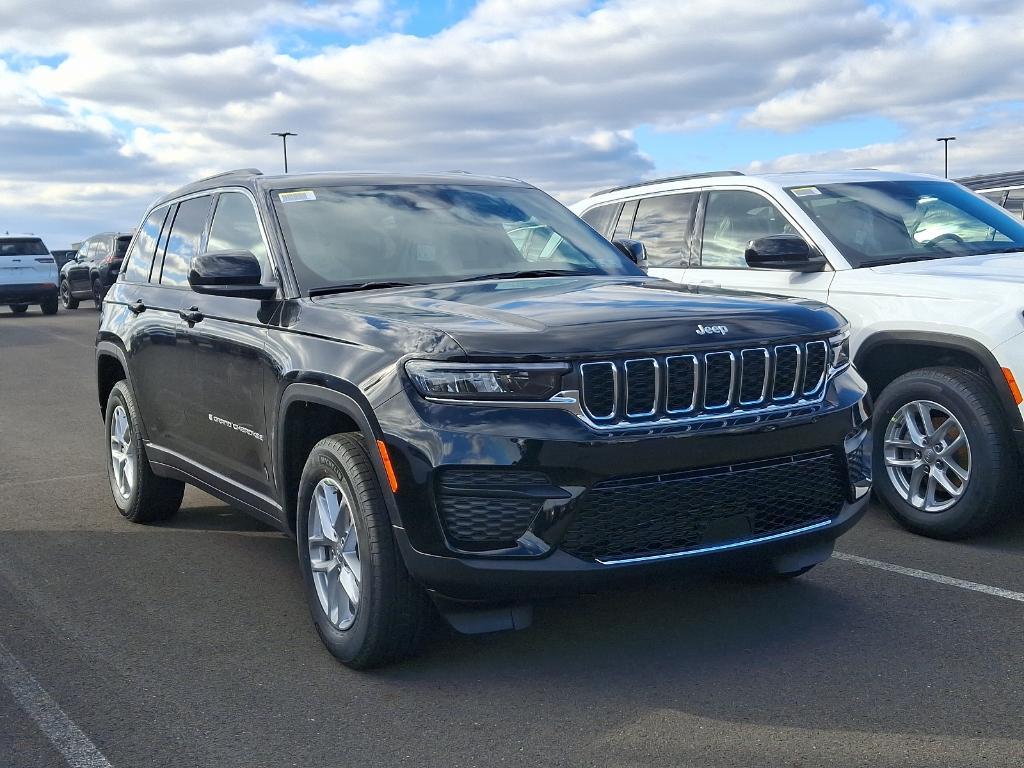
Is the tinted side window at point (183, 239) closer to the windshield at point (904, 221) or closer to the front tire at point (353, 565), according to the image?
the front tire at point (353, 565)

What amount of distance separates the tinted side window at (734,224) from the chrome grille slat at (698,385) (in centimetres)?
319

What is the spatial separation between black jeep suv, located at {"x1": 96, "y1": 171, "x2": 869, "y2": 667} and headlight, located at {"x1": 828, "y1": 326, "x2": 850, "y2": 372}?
0.05ft

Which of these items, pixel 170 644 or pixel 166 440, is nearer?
pixel 170 644

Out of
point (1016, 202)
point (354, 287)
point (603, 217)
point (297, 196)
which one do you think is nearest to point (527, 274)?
point (354, 287)

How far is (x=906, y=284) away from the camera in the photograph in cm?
642

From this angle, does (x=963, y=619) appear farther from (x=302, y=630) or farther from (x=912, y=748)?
(x=302, y=630)

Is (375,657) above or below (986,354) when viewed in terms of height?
below

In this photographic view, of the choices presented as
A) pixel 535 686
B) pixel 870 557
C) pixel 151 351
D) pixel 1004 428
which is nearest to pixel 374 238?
pixel 151 351

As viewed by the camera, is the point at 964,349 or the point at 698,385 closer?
the point at 698,385

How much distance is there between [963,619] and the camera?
191 inches

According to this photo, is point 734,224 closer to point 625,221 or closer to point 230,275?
point 625,221

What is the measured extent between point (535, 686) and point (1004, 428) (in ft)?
9.58

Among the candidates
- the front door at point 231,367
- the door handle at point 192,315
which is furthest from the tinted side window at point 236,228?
the door handle at point 192,315

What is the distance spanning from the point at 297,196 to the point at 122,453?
240 cm
